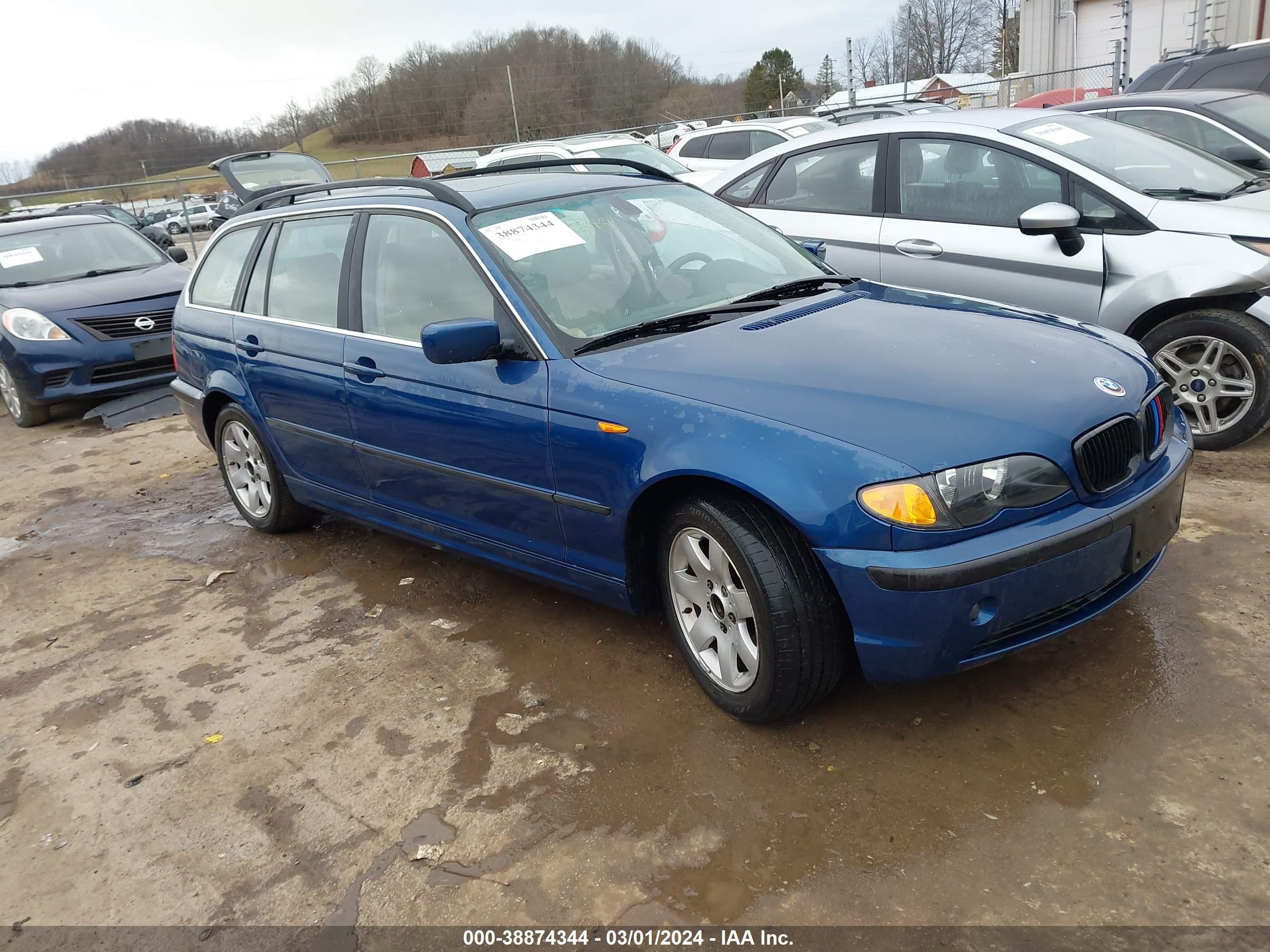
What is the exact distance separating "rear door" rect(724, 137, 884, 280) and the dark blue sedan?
546 centimetres

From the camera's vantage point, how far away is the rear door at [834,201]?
573cm

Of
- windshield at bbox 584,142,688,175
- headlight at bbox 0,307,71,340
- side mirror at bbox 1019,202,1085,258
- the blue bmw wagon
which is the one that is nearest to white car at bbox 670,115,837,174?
windshield at bbox 584,142,688,175

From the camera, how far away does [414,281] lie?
3945 millimetres

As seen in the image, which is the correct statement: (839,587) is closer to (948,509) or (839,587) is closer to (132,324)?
(948,509)

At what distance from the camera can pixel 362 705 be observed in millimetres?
3514

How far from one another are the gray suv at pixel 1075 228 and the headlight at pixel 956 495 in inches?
77.1

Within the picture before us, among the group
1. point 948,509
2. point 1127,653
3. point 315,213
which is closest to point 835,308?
point 948,509

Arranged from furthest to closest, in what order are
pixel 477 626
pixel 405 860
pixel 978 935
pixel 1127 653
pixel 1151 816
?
pixel 477 626, pixel 1127 653, pixel 405 860, pixel 1151 816, pixel 978 935

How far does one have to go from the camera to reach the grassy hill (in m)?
22.5

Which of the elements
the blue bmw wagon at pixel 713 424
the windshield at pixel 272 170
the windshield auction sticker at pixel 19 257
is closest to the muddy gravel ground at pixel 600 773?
the blue bmw wagon at pixel 713 424

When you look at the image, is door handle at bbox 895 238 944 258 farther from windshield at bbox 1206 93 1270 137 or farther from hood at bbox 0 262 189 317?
hood at bbox 0 262 189 317

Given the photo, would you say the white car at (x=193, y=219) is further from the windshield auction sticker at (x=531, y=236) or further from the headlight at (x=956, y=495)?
the headlight at (x=956, y=495)

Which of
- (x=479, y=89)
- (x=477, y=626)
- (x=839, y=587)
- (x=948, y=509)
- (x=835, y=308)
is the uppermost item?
(x=479, y=89)

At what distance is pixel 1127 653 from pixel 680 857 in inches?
66.3
